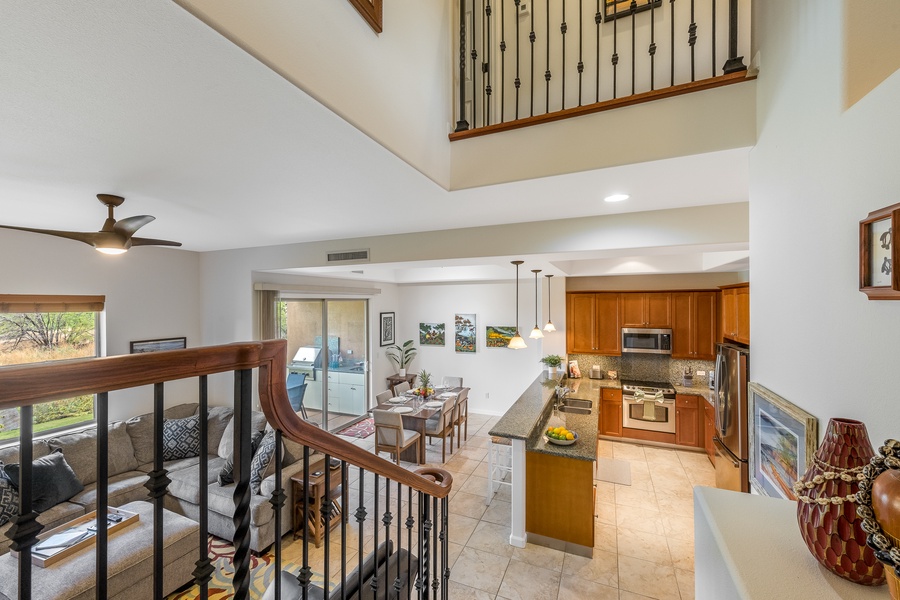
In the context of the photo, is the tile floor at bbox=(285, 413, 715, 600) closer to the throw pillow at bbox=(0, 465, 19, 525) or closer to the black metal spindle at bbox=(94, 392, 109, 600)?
the throw pillow at bbox=(0, 465, 19, 525)

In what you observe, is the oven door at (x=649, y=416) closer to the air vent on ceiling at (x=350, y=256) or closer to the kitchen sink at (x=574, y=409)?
the kitchen sink at (x=574, y=409)

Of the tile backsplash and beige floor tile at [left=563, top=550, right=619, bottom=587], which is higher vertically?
the tile backsplash

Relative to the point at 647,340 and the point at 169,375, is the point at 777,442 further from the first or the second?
the point at 647,340

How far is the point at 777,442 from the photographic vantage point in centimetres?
136

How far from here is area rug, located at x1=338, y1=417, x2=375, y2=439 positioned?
608 cm

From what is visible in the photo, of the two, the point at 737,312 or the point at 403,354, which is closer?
the point at 737,312

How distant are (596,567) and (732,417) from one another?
192 cm

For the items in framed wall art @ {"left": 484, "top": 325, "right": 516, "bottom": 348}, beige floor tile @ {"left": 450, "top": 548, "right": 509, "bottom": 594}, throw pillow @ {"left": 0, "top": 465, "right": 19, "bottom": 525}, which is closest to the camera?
throw pillow @ {"left": 0, "top": 465, "right": 19, "bottom": 525}

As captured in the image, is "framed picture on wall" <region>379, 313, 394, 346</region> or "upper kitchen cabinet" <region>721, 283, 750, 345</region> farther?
"framed picture on wall" <region>379, 313, 394, 346</region>

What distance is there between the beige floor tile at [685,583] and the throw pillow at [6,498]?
490 cm

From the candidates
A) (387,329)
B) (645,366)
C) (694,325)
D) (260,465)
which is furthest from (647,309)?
(260,465)

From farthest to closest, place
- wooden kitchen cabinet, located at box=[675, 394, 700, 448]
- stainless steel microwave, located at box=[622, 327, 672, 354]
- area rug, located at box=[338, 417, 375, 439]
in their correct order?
1. area rug, located at box=[338, 417, 375, 439]
2. stainless steel microwave, located at box=[622, 327, 672, 354]
3. wooden kitchen cabinet, located at box=[675, 394, 700, 448]

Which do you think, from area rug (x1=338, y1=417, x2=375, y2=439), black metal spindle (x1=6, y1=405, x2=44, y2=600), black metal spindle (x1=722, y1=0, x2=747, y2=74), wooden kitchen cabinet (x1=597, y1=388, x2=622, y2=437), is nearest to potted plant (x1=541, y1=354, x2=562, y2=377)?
wooden kitchen cabinet (x1=597, y1=388, x2=622, y2=437)

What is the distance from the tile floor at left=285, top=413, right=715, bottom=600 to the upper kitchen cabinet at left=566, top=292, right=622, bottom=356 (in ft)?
6.05
